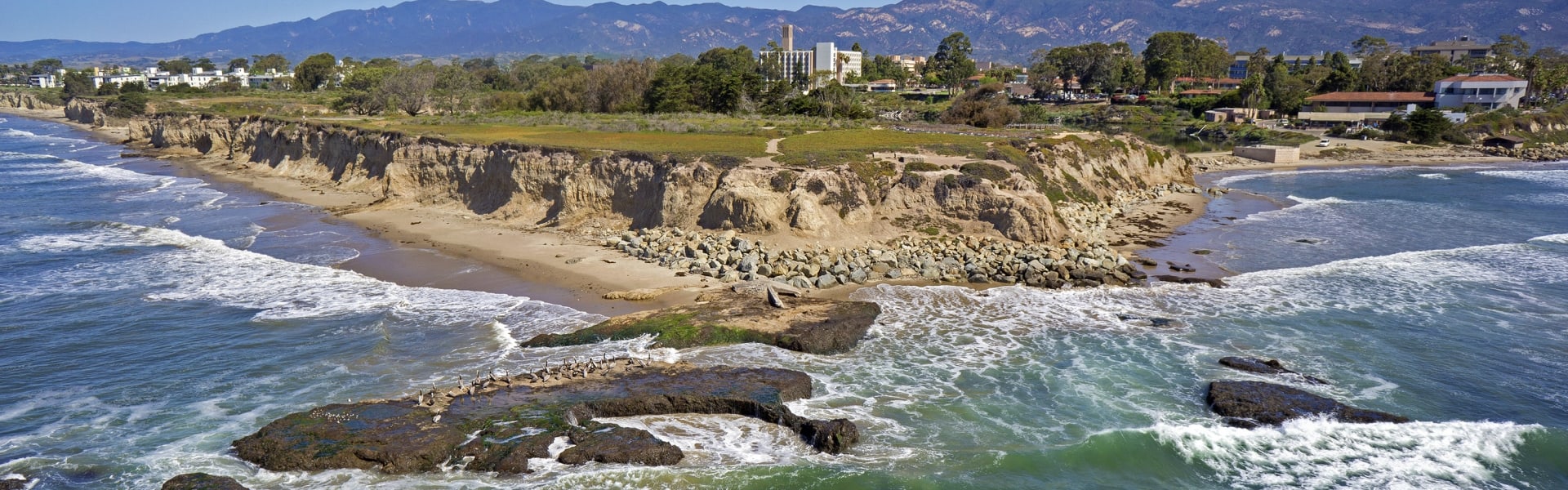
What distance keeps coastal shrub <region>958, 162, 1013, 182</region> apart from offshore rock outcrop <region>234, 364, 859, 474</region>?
19.6m

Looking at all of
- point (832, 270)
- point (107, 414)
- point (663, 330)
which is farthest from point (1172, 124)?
point (107, 414)

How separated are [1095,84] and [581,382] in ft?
403

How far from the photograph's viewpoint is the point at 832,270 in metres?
28.9

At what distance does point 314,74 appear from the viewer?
419ft

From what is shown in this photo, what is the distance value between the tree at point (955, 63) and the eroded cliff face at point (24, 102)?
500 feet

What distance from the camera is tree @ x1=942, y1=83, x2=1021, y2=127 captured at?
69375 mm

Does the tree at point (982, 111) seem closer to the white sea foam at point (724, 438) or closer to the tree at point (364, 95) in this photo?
the tree at point (364, 95)

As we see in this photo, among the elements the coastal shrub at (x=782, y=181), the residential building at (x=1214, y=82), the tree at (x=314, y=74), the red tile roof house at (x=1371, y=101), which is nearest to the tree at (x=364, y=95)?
the tree at (x=314, y=74)

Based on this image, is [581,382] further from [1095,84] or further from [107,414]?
[1095,84]

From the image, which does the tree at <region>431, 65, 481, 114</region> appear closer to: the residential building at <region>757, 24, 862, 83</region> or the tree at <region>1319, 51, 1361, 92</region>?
the residential building at <region>757, 24, 862, 83</region>

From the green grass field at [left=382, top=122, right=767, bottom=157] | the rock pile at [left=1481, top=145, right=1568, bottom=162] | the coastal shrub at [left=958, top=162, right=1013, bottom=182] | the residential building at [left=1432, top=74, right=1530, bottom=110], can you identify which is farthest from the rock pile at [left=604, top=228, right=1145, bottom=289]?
the residential building at [left=1432, top=74, right=1530, bottom=110]

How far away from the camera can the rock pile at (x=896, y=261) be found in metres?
28.6

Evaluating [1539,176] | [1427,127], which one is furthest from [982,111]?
[1427,127]

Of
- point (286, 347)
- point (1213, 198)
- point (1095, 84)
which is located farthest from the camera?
point (1095, 84)
